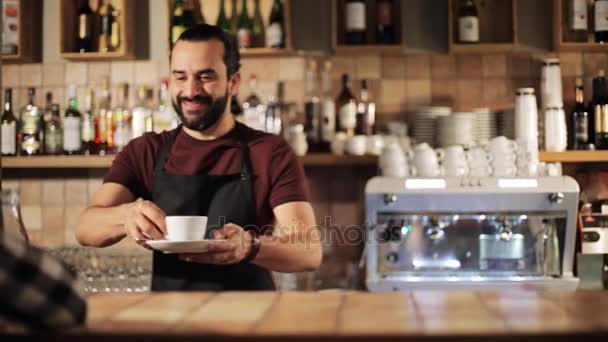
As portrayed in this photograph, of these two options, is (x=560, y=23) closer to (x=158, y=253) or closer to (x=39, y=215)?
(x=158, y=253)

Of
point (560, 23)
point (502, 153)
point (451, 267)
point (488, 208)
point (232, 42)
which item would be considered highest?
point (560, 23)

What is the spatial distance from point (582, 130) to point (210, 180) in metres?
2.07

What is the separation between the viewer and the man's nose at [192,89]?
7.65ft

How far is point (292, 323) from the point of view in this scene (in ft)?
3.88

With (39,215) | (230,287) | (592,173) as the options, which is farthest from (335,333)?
(39,215)

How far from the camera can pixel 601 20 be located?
3.89 metres

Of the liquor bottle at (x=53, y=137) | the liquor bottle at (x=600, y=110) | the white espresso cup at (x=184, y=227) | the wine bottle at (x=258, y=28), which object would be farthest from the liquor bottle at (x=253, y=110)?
the white espresso cup at (x=184, y=227)

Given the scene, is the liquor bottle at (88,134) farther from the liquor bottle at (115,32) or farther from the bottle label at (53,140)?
the liquor bottle at (115,32)

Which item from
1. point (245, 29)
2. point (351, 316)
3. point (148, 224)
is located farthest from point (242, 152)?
point (245, 29)

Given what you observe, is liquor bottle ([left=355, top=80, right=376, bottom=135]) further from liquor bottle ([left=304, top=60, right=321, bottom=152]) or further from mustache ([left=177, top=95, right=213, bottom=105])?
mustache ([left=177, top=95, right=213, bottom=105])

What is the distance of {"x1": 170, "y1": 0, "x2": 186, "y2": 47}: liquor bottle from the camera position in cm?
395

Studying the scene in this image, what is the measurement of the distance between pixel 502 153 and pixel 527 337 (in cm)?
244

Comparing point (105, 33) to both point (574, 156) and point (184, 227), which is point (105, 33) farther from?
point (184, 227)

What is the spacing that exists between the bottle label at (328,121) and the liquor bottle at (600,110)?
3.79 feet
